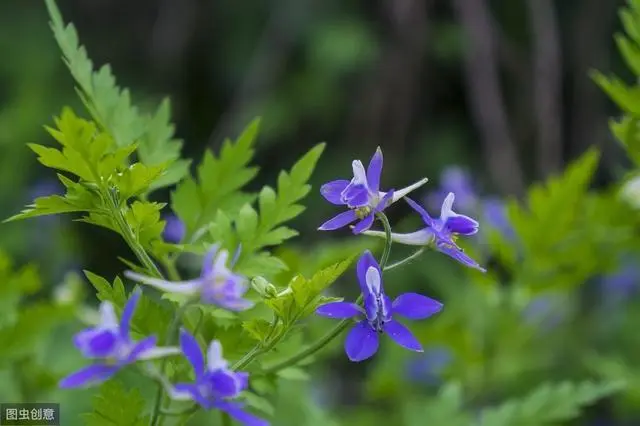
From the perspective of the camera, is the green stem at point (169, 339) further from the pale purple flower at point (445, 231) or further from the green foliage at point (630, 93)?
the green foliage at point (630, 93)

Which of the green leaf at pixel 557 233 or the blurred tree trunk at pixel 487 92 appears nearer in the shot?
the green leaf at pixel 557 233

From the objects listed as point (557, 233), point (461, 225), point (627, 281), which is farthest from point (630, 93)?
point (627, 281)

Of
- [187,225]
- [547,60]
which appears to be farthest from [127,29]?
[187,225]

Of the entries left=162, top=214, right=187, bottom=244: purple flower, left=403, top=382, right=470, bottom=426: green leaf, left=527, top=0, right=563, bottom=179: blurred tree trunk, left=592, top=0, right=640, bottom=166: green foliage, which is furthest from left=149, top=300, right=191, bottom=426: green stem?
left=527, top=0, right=563, bottom=179: blurred tree trunk

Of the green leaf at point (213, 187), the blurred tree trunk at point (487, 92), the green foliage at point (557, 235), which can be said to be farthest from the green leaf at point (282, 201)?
the blurred tree trunk at point (487, 92)

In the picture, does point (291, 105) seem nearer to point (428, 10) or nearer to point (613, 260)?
point (428, 10)
